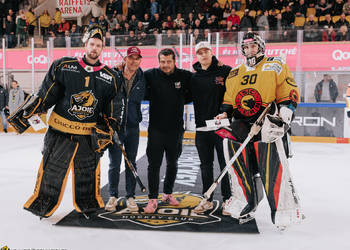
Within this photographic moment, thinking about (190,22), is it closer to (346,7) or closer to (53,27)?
(346,7)

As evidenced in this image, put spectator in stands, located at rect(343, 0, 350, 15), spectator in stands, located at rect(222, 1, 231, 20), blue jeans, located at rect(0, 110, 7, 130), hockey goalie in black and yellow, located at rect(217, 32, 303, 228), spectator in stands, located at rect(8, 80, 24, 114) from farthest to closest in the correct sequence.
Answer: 1. spectator in stands, located at rect(222, 1, 231, 20)
2. spectator in stands, located at rect(343, 0, 350, 15)
3. blue jeans, located at rect(0, 110, 7, 130)
4. spectator in stands, located at rect(8, 80, 24, 114)
5. hockey goalie in black and yellow, located at rect(217, 32, 303, 228)

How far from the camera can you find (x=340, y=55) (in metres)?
8.03

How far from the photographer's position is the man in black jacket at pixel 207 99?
303 centimetres

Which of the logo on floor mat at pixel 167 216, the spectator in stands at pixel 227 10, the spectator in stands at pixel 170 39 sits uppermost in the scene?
the spectator in stands at pixel 227 10

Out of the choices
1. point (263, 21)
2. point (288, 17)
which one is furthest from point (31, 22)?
point (288, 17)

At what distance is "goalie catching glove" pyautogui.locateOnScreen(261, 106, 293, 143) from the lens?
8.27ft

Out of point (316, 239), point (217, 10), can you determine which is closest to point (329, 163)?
point (316, 239)

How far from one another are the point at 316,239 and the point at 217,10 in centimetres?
939

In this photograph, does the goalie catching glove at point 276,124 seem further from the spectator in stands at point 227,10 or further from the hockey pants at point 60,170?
the spectator in stands at point 227,10

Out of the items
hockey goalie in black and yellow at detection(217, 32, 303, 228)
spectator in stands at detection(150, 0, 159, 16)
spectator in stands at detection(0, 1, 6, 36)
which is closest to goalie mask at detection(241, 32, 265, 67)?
hockey goalie in black and yellow at detection(217, 32, 303, 228)

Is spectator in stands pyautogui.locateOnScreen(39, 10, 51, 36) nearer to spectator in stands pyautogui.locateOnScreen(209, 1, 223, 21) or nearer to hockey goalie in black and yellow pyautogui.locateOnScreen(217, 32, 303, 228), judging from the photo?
spectator in stands pyautogui.locateOnScreen(209, 1, 223, 21)

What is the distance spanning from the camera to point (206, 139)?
3072 millimetres

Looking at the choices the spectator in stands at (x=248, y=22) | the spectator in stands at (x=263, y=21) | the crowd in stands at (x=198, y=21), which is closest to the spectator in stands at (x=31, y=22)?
the crowd in stands at (x=198, y=21)

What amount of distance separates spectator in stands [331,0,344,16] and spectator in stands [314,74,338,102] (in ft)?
11.2
